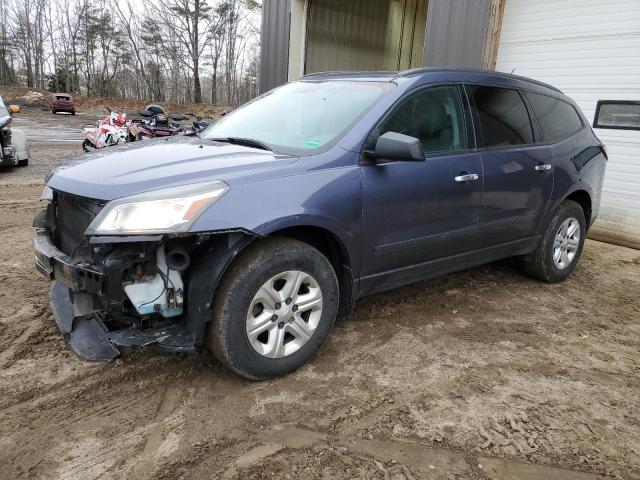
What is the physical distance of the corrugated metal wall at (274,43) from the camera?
37.8 ft

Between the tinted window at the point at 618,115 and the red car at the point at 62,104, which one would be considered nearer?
the tinted window at the point at 618,115

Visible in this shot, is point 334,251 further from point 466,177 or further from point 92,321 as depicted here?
point 92,321

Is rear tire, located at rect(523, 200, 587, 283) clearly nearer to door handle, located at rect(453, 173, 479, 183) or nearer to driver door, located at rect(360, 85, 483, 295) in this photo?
driver door, located at rect(360, 85, 483, 295)

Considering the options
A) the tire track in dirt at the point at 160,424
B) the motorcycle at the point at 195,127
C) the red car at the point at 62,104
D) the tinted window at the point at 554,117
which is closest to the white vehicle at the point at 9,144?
the motorcycle at the point at 195,127

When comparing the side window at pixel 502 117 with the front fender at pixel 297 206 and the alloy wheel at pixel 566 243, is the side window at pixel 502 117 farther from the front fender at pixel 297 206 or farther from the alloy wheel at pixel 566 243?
the front fender at pixel 297 206

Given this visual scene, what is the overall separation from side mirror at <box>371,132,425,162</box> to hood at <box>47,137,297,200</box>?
52 cm

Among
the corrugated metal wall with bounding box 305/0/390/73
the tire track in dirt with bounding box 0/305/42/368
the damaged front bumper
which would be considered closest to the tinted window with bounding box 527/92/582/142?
the damaged front bumper

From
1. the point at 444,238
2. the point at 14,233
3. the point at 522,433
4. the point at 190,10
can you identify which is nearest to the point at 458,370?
the point at 522,433

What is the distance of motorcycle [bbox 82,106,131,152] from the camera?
1065 centimetres

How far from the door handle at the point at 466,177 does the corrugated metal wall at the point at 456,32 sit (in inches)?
201

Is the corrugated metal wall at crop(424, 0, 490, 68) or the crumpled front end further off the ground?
the corrugated metal wall at crop(424, 0, 490, 68)

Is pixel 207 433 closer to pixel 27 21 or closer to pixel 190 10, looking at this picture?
pixel 190 10

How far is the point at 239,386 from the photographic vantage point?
2.81 metres

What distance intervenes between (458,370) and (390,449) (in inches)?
37.5
